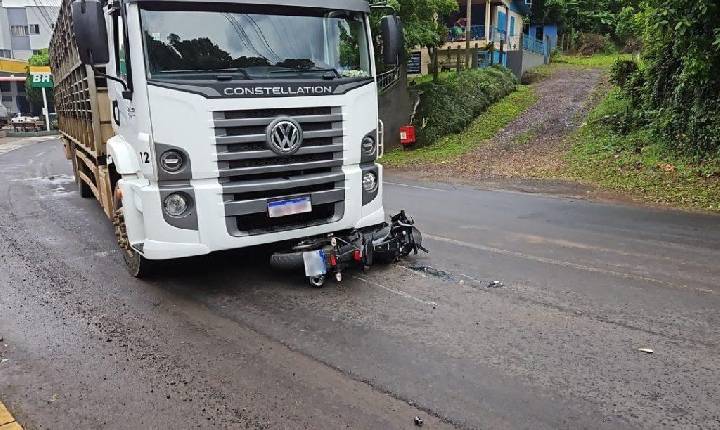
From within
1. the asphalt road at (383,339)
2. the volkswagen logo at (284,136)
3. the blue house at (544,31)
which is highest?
the blue house at (544,31)

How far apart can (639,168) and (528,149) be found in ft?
13.1

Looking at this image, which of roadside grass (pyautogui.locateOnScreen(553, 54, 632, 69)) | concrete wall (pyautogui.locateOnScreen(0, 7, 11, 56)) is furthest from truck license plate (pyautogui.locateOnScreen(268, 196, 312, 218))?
concrete wall (pyautogui.locateOnScreen(0, 7, 11, 56))

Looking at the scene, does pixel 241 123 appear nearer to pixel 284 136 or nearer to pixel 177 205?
pixel 284 136

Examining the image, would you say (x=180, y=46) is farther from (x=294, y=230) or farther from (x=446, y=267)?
(x=446, y=267)

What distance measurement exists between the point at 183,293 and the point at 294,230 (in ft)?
4.08

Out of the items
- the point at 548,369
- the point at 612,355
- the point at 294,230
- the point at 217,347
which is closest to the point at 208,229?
the point at 294,230

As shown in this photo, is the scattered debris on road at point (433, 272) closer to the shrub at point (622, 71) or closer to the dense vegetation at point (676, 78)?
the dense vegetation at point (676, 78)

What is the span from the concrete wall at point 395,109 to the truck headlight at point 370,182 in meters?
14.6

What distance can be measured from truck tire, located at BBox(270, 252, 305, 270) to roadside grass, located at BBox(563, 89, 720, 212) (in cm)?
730

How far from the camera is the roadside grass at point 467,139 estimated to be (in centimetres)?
1742

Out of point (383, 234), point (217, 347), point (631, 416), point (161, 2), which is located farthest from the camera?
point (383, 234)

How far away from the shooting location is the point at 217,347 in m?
4.23

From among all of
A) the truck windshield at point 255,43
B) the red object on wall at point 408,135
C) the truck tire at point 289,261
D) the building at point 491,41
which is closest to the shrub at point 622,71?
the red object on wall at point 408,135

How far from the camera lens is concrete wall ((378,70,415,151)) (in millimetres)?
20375
